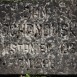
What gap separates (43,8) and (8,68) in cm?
118

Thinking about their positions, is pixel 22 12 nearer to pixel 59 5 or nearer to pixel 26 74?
pixel 59 5

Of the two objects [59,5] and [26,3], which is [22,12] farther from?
[59,5]

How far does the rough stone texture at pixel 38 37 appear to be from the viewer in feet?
16.5

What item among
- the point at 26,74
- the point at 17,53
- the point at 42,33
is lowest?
the point at 26,74

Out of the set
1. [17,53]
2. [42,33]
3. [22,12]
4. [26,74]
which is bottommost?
[26,74]

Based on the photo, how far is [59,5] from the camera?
5023 millimetres

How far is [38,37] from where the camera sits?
16.7 feet

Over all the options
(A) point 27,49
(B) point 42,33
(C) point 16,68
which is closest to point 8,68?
(C) point 16,68

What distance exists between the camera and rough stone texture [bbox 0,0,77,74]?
5.04 meters

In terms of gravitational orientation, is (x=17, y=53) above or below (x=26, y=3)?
below

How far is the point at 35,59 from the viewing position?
5156 millimetres

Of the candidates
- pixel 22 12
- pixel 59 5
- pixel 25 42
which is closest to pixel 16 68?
pixel 25 42

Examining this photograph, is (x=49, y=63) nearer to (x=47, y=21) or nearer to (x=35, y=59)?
(x=35, y=59)

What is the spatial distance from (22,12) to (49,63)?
3.22ft
